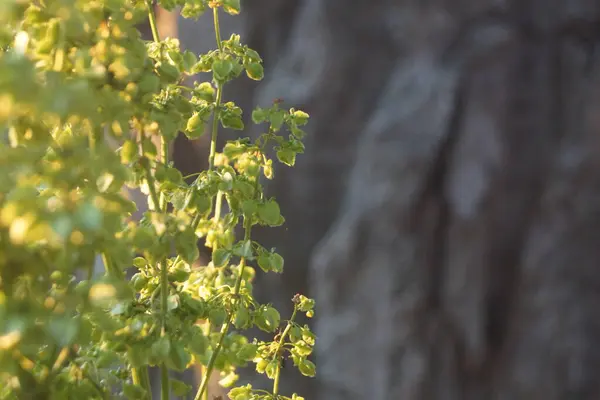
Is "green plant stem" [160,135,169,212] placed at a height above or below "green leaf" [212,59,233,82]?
below

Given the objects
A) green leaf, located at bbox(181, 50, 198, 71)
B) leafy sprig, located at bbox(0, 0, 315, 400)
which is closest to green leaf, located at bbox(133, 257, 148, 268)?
leafy sprig, located at bbox(0, 0, 315, 400)

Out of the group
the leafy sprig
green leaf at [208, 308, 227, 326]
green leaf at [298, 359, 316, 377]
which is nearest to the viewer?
the leafy sprig

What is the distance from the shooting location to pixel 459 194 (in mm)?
1939

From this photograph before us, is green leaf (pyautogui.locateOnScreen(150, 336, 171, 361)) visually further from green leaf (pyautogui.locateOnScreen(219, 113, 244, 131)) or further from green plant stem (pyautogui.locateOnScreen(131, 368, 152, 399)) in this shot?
green leaf (pyautogui.locateOnScreen(219, 113, 244, 131))

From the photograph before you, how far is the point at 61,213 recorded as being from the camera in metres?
0.35

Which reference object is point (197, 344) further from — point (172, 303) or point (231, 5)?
point (231, 5)

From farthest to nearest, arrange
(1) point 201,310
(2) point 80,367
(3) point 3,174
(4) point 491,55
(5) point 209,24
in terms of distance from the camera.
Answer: (5) point 209,24 → (4) point 491,55 → (1) point 201,310 → (2) point 80,367 → (3) point 3,174

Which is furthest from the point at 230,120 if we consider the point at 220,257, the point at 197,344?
the point at 197,344

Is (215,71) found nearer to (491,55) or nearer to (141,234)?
(141,234)

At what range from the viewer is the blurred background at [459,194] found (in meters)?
1.92

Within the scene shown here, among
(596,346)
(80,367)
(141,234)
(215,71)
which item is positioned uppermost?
(596,346)

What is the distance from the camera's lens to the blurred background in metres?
1.92

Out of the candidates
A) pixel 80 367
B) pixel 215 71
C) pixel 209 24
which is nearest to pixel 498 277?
pixel 209 24

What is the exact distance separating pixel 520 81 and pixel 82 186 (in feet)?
5.80
